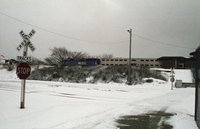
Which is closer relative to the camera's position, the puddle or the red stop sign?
the puddle

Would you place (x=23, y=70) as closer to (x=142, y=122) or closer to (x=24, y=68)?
(x=24, y=68)

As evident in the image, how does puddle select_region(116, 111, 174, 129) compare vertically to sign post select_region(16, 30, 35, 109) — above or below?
below

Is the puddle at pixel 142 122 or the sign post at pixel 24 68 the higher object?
the sign post at pixel 24 68

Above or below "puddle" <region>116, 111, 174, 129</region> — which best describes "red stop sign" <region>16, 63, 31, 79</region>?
above

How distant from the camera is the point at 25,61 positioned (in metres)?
13.0

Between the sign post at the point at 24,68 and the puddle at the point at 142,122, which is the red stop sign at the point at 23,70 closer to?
the sign post at the point at 24,68

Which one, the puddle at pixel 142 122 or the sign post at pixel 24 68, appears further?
the sign post at pixel 24 68

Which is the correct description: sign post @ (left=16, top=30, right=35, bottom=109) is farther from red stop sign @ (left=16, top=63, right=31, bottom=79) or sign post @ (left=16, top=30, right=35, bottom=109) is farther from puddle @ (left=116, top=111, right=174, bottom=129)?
puddle @ (left=116, top=111, right=174, bottom=129)

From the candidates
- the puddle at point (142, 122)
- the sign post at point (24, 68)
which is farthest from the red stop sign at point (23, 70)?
the puddle at point (142, 122)

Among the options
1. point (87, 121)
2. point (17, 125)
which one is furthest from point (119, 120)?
point (17, 125)

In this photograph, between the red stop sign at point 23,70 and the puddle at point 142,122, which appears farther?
the red stop sign at point 23,70

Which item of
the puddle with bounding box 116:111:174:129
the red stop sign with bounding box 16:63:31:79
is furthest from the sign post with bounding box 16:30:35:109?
the puddle with bounding box 116:111:174:129

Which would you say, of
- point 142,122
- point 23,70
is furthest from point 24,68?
point 142,122

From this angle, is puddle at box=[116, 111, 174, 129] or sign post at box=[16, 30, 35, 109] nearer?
puddle at box=[116, 111, 174, 129]
